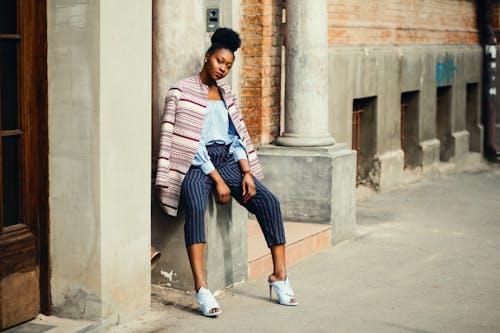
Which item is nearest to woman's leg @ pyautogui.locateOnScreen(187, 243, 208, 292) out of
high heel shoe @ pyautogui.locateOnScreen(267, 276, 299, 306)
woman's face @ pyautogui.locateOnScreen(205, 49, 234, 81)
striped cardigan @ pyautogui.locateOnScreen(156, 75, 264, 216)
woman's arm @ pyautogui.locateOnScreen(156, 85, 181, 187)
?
striped cardigan @ pyautogui.locateOnScreen(156, 75, 264, 216)

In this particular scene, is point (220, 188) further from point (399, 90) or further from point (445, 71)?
point (445, 71)

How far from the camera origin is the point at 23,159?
19.5 ft

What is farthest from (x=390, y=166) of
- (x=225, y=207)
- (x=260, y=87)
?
(x=225, y=207)

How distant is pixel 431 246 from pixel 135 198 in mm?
3832

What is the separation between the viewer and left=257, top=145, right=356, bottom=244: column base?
935cm

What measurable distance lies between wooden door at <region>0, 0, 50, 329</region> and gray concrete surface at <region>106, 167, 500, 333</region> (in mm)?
626

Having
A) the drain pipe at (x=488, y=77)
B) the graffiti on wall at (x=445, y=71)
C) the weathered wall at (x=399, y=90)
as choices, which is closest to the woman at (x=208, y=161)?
the weathered wall at (x=399, y=90)

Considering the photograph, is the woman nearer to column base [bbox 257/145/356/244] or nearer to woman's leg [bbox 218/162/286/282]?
woman's leg [bbox 218/162/286/282]

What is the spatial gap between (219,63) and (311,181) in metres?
2.78

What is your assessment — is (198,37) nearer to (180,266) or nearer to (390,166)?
(180,266)

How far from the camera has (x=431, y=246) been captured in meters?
9.42

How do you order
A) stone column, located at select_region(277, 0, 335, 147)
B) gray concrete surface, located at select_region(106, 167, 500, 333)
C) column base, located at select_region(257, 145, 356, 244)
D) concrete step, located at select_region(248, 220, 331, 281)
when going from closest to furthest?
gray concrete surface, located at select_region(106, 167, 500, 333), concrete step, located at select_region(248, 220, 331, 281), column base, located at select_region(257, 145, 356, 244), stone column, located at select_region(277, 0, 335, 147)

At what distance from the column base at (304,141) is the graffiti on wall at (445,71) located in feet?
21.1

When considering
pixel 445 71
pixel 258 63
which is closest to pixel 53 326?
pixel 258 63
